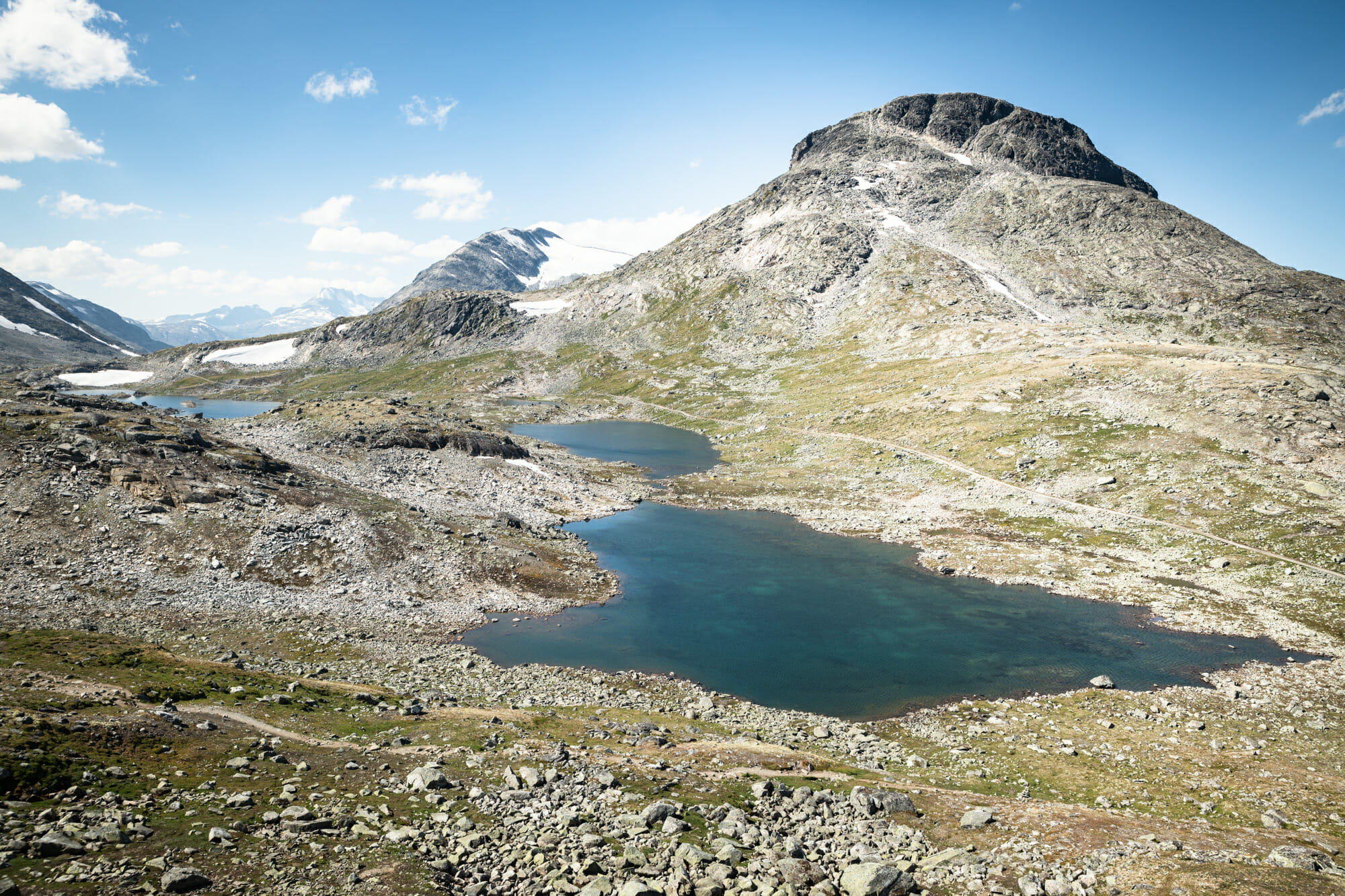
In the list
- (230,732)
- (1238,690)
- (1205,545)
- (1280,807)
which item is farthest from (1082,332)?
(230,732)

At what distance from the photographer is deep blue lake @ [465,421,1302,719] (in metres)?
47.1

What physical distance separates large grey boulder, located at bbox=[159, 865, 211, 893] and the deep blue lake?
1269 inches

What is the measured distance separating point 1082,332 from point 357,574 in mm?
168879

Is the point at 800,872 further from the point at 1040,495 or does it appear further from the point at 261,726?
the point at 1040,495

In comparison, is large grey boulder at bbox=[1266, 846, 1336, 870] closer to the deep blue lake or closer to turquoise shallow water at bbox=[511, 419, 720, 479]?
the deep blue lake

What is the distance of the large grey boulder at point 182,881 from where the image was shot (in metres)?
15.5

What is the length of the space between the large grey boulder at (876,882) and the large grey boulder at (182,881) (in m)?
19.3

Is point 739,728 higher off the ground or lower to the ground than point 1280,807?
lower

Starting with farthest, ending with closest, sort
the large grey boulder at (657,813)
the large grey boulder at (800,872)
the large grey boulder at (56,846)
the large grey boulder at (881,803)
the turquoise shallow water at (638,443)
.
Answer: the turquoise shallow water at (638,443)
the large grey boulder at (881,803)
the large grey boulder at (657,813)
the large grey boulder at (800,872)
the large grey boulder at (56,846)

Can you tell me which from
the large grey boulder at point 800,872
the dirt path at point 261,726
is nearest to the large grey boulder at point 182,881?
the dirt path at point 261,726

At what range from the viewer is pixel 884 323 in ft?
638

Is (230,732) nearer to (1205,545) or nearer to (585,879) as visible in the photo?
(585,879)

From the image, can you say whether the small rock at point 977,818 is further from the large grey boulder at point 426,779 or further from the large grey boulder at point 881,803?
the large grey boulder at point 426,779

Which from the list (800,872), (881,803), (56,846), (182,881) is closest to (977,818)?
(881,803)
